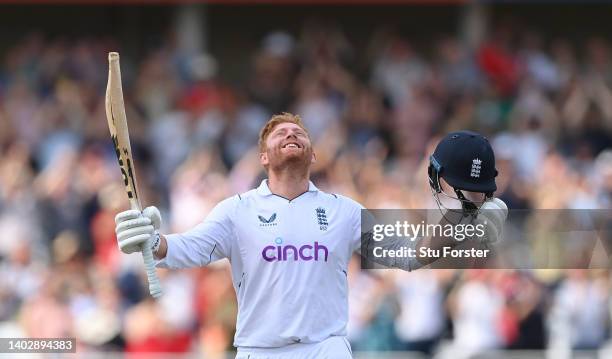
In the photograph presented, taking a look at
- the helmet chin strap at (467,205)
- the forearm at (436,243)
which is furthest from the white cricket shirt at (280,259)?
the helmet chin strap at (467,205)

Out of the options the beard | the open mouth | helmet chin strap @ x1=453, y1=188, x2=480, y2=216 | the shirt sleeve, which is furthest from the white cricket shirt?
helmet chin strap @ x1=453, y1=188, x2=480, y2=216

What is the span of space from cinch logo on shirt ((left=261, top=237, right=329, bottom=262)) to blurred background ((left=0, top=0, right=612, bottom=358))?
480cm

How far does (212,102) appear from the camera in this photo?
50.5 ft

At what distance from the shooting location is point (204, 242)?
7.05 m

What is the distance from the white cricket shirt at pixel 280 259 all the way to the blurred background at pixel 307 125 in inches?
185

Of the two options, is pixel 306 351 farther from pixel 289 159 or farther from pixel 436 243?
pixel 289 159

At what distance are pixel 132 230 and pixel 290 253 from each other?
957mm

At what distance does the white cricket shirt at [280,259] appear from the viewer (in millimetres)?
6965

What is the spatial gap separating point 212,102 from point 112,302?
147 inches

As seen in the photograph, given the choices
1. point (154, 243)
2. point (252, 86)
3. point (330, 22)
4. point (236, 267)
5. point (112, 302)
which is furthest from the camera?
point (330, 22)

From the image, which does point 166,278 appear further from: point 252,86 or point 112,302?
point 252,86

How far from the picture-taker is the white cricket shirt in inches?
274

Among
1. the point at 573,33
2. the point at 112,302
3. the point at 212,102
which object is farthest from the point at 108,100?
the point at 573,33

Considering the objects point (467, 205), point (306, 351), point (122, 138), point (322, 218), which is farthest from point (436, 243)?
point (122, 138)
